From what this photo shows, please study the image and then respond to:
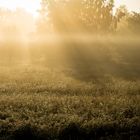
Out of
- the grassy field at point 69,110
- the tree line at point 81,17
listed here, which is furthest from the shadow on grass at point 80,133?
the tree line at point 81,17

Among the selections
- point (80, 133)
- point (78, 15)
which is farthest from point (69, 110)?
point (78, 15)

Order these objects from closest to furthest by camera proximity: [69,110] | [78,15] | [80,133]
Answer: [80,133] < [69,110] < [78,15]

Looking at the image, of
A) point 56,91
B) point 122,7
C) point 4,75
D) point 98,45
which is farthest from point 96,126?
point 122,7

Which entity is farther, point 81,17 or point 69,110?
point 81,17

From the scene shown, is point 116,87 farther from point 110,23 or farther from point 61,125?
Result: point 110,23

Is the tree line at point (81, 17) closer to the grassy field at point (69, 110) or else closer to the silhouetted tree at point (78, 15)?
the silhouetted tree at point (78, 15)

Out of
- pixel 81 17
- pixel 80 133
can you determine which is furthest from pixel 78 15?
pixel 80 133

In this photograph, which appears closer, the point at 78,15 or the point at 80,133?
the point at 80,133

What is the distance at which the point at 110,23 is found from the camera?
94938 mm

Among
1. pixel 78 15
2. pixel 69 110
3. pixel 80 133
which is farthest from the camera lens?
pixel 78 15

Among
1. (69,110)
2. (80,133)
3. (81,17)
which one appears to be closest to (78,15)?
(81,17)

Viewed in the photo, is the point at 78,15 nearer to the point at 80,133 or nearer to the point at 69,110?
the point at 69,110

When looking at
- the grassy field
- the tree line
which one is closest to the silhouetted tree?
the tree line

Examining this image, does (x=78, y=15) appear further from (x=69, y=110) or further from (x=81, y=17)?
(x=69, y=110)
